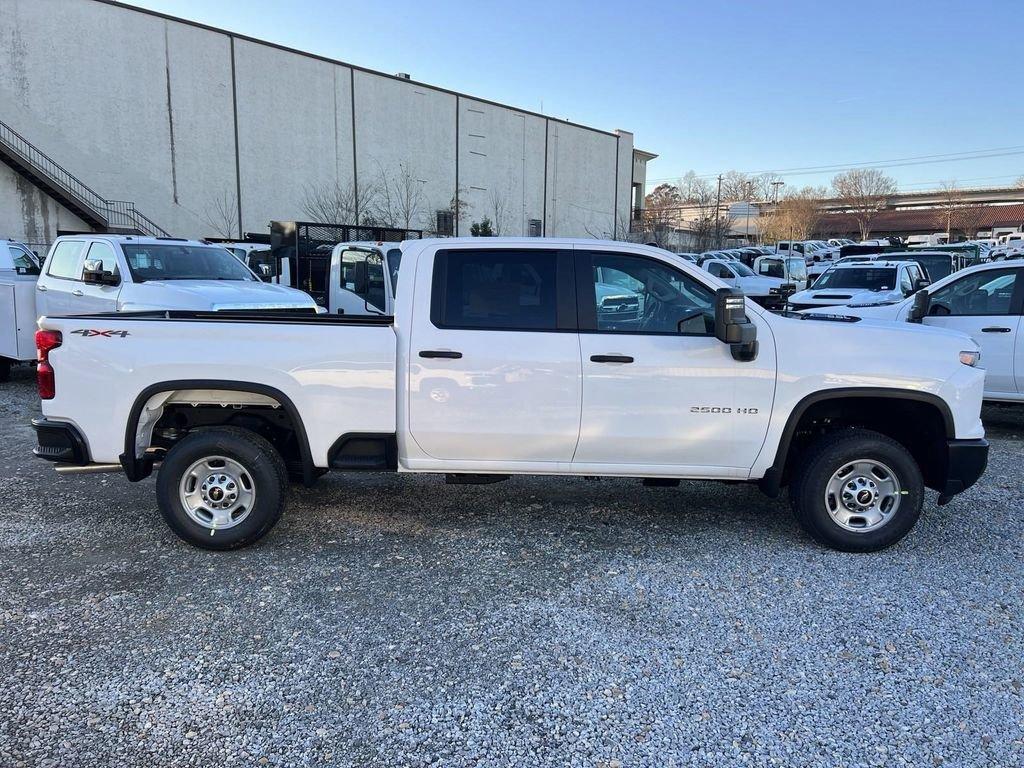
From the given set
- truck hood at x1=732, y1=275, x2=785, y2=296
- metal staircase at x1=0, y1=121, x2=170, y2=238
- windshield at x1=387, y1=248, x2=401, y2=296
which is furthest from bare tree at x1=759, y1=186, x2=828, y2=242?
windshield at x1=387, y1=248, x2=401, y2=296

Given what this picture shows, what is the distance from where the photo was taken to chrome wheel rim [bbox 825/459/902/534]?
15.7ft

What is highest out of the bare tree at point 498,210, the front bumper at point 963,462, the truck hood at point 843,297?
the bare tree at point 498,210

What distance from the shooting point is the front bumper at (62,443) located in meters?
4.77

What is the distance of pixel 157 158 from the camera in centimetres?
3300

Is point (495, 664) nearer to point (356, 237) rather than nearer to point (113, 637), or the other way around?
point (113, 637)

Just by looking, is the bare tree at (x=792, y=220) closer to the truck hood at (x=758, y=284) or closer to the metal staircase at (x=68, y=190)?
the truck hood at (x=758, y=284)

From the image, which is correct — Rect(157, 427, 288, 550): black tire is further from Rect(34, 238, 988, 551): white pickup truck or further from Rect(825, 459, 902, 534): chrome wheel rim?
Rect(825, 459, 902, 534): chrome wheel rim

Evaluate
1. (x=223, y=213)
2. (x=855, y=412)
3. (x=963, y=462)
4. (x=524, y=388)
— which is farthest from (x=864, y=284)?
(x=223, y=213)

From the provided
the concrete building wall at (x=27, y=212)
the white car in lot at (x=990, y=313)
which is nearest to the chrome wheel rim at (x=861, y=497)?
the white car in lot at (x=990, y=313)

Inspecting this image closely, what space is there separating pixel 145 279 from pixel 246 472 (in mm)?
5908

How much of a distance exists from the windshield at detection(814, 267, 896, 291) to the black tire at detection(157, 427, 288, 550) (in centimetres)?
1233

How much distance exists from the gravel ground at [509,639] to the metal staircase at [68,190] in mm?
25763

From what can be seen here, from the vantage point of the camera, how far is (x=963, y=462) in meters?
4.72

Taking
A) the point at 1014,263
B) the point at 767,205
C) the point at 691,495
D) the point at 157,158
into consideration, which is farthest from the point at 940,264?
the point at 767,205
